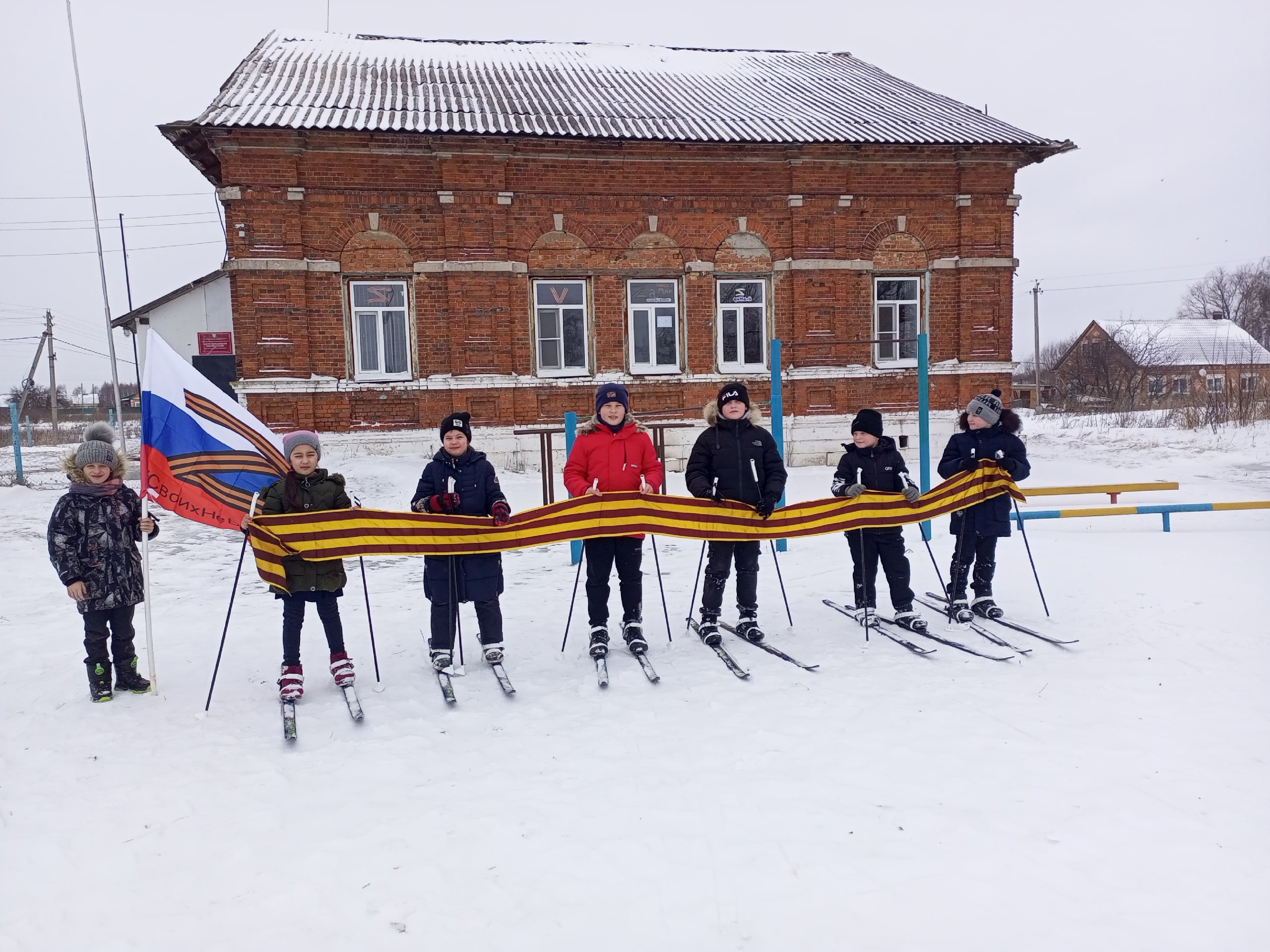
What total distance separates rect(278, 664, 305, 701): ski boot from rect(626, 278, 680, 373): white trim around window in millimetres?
11331

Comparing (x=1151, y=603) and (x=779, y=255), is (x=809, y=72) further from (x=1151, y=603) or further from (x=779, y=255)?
(x=1151, y=603)

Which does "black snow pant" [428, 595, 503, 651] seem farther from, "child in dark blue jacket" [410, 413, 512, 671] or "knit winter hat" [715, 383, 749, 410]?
"knit winter hat" [715, 383, 749, 410]

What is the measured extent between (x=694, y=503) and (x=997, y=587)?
10.5ft

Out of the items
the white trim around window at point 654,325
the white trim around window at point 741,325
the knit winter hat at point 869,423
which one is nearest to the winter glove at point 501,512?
the knit winter hat at point 869,423

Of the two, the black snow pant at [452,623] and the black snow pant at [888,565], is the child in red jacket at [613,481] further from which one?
the black snow pant at [888,565]

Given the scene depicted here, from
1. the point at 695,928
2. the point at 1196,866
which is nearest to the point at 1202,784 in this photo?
the point at 1196,866

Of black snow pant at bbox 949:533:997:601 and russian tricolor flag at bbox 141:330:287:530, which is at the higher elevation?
russian tricolor flag at bbox 141:330:287:530

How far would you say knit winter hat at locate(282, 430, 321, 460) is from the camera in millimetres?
4875

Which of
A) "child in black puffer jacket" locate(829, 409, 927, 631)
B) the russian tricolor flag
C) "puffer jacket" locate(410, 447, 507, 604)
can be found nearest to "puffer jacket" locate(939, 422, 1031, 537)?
"child in black puffer jacket" locate(829, 409, 927, 631)

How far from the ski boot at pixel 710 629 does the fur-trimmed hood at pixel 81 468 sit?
3946 mm

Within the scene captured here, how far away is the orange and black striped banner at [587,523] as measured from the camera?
4.80m

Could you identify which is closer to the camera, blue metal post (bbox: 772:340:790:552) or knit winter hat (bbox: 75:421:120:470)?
knit winter hat (bbox: 75:421:120:470)

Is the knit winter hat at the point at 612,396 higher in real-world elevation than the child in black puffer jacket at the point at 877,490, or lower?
higher

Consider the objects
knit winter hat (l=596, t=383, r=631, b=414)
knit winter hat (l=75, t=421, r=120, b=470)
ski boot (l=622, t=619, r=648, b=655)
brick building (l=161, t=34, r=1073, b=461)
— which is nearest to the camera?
knit winter hat (l=75, t=421, r=120, b=470)
